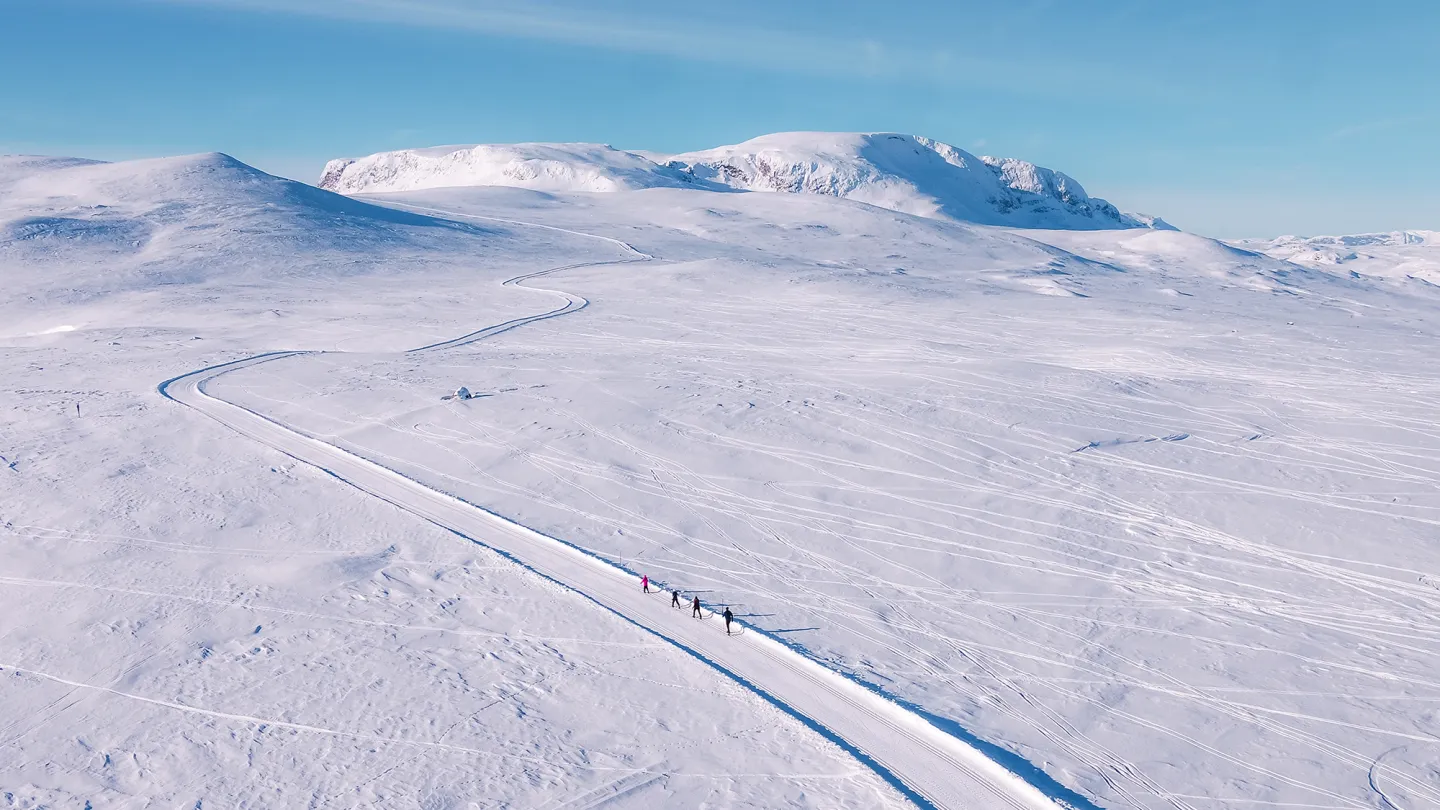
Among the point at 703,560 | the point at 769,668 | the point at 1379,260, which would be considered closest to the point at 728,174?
the point at 1379,260

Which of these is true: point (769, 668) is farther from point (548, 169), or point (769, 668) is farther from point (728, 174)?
point (728, 174)

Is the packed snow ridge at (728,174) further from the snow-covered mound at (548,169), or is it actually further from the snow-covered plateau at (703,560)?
the snow-covered plateau at (703,560)

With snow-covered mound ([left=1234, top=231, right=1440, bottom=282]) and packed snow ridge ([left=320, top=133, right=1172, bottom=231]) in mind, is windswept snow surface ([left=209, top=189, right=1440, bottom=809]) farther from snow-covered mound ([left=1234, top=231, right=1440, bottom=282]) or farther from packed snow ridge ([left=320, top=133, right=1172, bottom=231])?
snow-covered mound ([left=1234, top=231, right=1440, bottom=282])

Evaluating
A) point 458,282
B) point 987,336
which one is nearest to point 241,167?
point 458,282

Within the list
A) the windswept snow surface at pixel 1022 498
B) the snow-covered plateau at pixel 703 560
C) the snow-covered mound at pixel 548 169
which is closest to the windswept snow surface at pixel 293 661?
the snow-covered plateau at pixel 703 560

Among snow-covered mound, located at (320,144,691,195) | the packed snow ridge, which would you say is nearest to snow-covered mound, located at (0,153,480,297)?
snow-covered mound, located at (320,144,691,195)

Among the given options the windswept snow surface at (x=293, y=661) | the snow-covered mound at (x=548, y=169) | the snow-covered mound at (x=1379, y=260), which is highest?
the snow-covered mound at (x=548, y=169)

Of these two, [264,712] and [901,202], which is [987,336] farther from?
[901,202]
